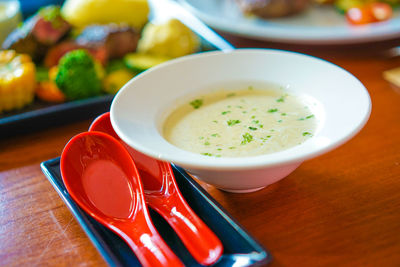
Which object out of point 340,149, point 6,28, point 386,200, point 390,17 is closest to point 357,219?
point 386,200

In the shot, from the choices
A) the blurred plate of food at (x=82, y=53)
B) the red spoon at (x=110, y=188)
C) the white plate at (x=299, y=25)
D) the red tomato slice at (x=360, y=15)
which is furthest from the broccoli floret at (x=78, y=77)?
the red tomato slice at (x=360, y=15)

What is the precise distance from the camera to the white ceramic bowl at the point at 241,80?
36.6 inches

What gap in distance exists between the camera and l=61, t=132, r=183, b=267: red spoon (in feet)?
3.22

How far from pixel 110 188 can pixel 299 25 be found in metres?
1.70

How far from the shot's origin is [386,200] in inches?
44.8

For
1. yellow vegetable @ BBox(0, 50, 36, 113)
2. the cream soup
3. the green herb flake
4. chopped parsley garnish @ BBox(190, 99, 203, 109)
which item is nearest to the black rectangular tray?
the cream soup

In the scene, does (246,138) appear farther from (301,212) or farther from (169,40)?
(169,40)

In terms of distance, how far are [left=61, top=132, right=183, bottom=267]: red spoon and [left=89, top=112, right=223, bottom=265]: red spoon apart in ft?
0.14

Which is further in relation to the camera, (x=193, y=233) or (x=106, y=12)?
(x=106, y=12)

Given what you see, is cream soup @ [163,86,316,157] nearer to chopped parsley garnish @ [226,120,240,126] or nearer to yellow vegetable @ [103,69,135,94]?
chopped parsley garnish @ [226,120,240,126]

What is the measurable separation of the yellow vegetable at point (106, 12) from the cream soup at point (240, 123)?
1182 millimetres

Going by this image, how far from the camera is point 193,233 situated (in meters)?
0.97

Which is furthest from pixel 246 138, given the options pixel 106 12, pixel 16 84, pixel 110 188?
pixel 106 12

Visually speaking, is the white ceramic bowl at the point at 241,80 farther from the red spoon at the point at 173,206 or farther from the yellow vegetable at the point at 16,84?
the yellow vegetable at the point at 16,84
